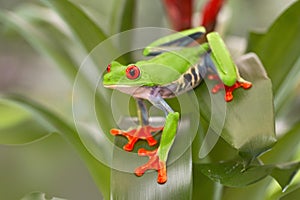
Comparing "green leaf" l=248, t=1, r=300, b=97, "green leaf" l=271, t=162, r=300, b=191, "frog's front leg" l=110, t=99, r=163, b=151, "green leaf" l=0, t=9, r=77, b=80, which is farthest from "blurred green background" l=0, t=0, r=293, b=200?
"green leaf" l=271, t=162, r=300, b=191

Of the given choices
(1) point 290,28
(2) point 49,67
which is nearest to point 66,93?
(2) point 49,67

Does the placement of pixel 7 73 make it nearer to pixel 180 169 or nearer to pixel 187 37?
pixel 187 37

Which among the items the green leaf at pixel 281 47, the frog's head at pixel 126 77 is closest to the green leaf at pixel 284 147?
the green leaf at pixel 281 47

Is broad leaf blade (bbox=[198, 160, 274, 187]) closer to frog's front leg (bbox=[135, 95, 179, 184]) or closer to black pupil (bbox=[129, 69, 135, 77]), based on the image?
frog's front leg (bbox=[135, 95, 179, 184])

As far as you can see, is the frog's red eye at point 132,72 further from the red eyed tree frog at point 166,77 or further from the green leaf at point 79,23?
the green leaf at point 79,23

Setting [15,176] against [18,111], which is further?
[15,176]

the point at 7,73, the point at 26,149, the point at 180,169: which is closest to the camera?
the point at 180,169

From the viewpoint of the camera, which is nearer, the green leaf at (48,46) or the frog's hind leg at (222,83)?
the frog's hind leg at (222,83)
